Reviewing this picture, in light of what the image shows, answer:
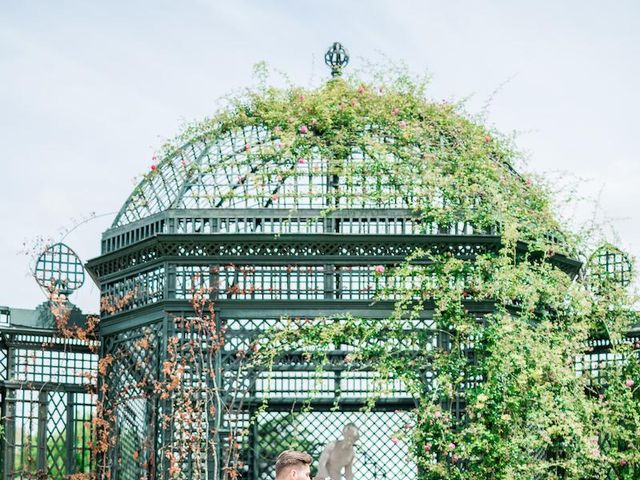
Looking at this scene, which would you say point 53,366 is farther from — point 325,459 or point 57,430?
point 325,459

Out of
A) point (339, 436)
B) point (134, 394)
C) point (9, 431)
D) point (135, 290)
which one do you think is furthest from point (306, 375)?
point (9, 431)

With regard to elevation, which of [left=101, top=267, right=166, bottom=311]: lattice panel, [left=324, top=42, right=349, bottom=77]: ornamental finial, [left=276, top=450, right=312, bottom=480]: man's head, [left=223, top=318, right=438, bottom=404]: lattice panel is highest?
[left=324, top=42, right=349, bottom=77]: ornamental finial

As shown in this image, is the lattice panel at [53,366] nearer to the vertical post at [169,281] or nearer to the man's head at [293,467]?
the vertical post at [169,281]

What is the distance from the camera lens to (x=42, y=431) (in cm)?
1309

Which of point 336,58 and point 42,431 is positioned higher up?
point 336,58

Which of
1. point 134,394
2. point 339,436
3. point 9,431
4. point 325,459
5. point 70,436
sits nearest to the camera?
point 325,459

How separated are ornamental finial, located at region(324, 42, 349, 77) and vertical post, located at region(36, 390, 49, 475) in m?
4.74

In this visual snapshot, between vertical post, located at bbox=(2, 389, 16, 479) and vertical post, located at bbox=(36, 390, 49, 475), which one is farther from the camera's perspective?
vertical post, located at bbox=(36, 390, 49, 475)

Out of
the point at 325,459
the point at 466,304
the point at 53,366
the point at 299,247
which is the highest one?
the point at 299,247

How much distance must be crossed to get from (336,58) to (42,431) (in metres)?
5.20

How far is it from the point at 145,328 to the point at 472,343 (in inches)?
130

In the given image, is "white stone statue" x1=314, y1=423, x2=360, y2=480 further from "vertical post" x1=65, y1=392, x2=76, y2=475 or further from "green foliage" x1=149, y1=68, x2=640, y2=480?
"vertical post" x1=65, y1=392, x2=76, y2=475

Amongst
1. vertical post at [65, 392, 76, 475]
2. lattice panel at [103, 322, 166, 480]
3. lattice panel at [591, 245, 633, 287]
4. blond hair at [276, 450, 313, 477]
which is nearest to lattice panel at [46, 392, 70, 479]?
vertical post at [65, 392, 76, 475]

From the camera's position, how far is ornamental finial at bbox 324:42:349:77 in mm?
14023
